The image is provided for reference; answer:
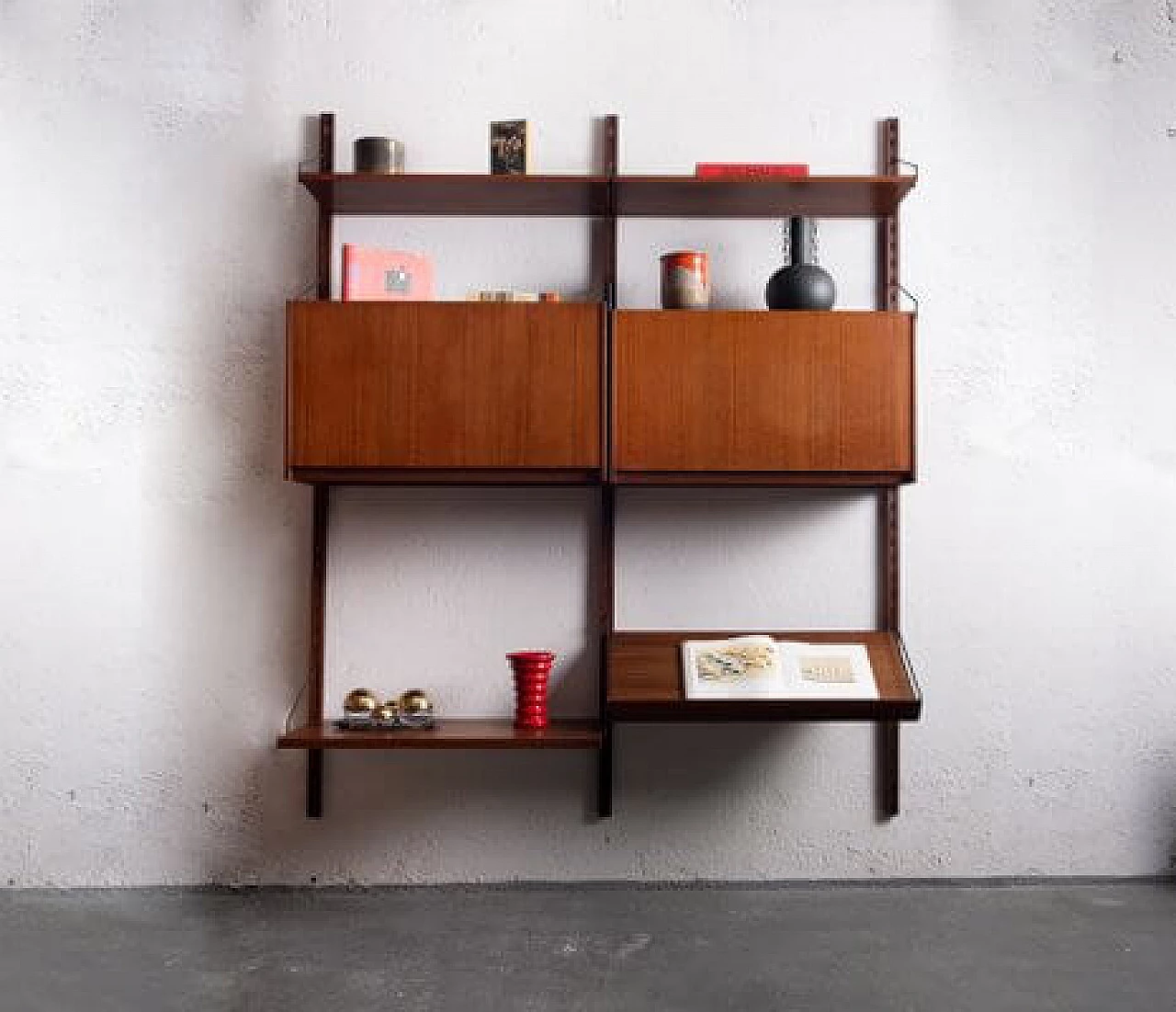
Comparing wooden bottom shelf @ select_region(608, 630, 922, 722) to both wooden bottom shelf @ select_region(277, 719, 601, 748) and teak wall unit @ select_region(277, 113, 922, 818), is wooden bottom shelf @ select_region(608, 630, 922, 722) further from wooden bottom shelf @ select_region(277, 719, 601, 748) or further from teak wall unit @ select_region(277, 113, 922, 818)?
wooden bottom shelf @ select_region(277, 719, 601, 748)

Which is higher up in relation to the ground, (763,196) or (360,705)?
(763,196)

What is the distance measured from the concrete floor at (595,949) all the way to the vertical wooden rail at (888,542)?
0.32m

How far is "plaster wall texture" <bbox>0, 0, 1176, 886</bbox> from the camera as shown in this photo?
151 inches

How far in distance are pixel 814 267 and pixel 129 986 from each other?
248cm

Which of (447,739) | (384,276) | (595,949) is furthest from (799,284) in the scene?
(595,949)

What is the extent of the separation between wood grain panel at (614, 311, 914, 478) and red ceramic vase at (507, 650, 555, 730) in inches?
22.9

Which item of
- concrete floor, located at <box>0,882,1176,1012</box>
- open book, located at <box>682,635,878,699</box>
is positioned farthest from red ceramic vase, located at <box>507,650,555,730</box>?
concrete floor, located at <box>0,882,1176,1012</box>

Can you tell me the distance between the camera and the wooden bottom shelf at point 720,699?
11.2 ft

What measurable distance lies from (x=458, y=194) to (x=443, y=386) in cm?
61

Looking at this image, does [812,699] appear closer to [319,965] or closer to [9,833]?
[319,965]

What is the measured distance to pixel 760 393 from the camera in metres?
3.50

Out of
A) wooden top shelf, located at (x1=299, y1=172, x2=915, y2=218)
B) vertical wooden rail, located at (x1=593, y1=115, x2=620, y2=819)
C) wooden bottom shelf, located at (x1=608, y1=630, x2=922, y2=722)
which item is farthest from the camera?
vertical wooden rail, located at (x1=593, y1=115, x2=620, y2=819)

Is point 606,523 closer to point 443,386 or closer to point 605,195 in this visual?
point 443,386

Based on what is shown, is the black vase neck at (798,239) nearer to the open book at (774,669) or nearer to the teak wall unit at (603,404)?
the teak wall unit at (603,404)
